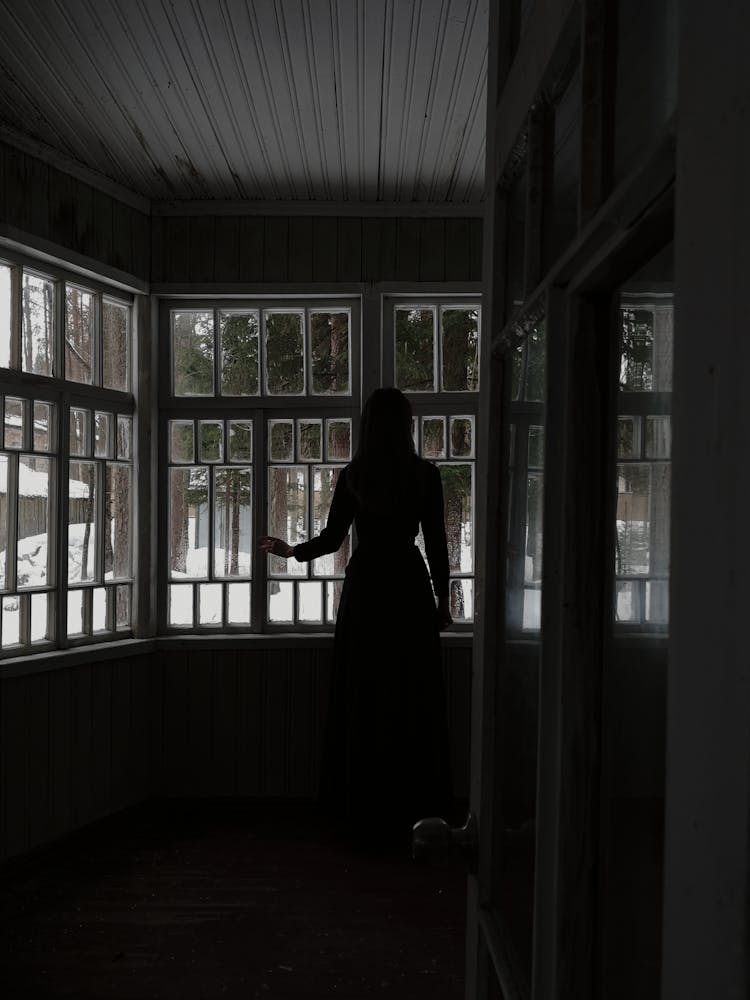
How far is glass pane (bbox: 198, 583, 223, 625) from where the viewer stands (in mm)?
3896

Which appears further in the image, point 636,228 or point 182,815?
point 182,815

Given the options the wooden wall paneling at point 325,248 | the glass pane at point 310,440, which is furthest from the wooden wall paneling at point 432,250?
the glass pane at point 310,440

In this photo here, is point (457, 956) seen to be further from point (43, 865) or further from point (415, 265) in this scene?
point (415, 265)

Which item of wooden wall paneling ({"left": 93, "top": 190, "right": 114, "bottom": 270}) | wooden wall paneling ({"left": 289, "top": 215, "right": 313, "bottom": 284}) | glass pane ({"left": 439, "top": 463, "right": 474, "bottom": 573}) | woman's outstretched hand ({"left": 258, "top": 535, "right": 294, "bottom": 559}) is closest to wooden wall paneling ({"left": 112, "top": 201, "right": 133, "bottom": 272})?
wooden wall paneling ({"left": 93, "top": 190, "right": 114, "bottom": 270})

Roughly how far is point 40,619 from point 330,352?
5.87 ft

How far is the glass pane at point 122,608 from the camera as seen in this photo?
3.75 m

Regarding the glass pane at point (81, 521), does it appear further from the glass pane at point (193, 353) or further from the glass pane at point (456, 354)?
the glass pane at point (456, 354)

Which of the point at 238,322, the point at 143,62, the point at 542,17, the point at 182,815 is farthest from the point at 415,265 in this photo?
the point at 542,17

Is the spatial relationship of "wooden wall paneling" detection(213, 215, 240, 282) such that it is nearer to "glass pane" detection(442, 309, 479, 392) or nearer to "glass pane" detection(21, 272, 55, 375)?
"glass pane" detection(21, 272, 55, 375)

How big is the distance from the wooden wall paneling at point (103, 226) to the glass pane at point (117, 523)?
0.94 metres

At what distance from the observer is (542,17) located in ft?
2.17

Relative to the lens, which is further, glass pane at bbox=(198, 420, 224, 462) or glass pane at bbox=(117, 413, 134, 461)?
glass pane at bbox=(198, 420, 224, 462)

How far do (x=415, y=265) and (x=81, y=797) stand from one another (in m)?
2.83

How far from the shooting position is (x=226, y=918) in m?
2.62
